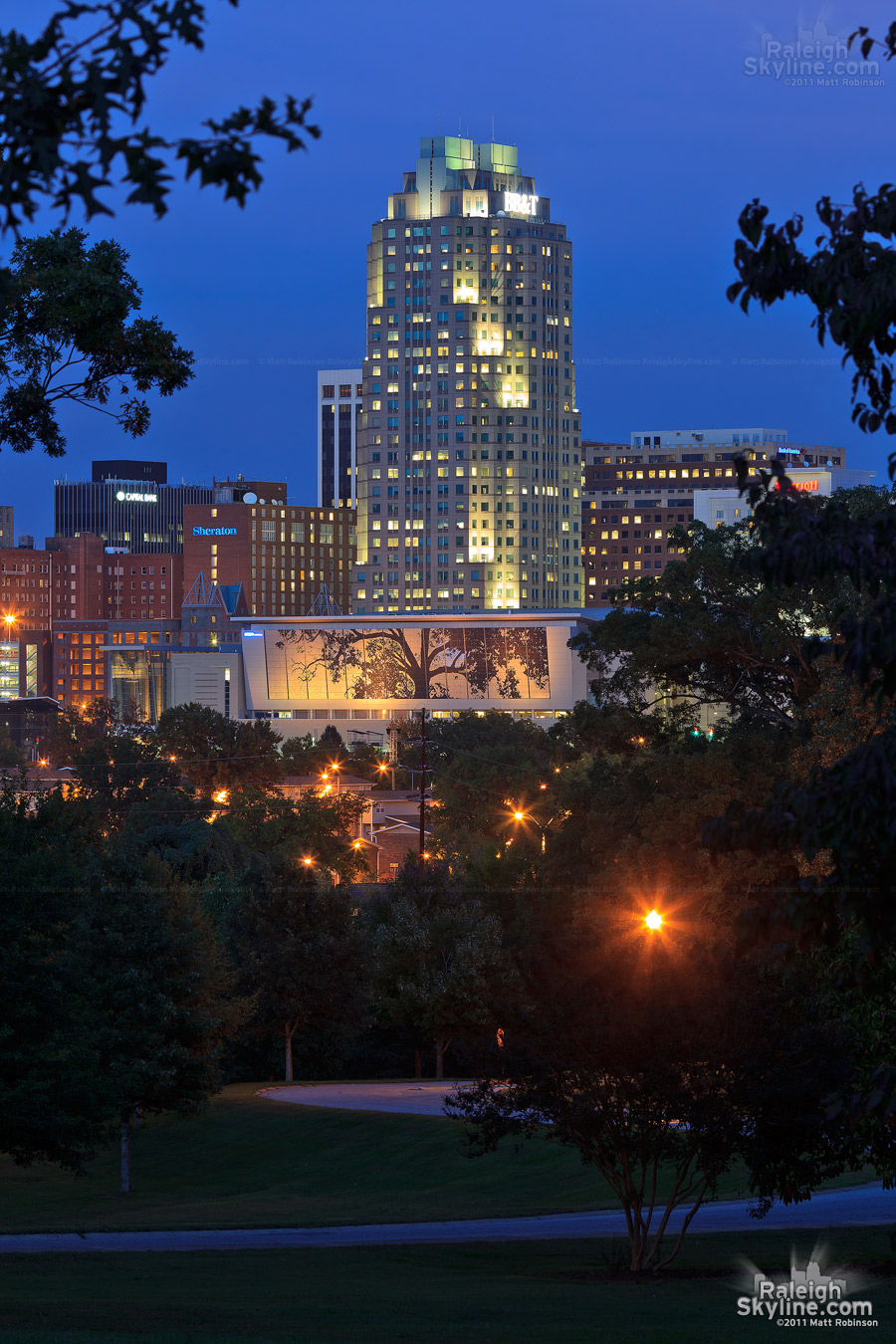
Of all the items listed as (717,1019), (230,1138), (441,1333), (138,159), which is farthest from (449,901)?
(138,159)

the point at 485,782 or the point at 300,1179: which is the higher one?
the point at 485,782

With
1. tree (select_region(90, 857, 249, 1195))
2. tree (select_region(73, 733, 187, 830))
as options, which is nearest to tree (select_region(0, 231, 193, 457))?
tree (select_region(90, 857, 249, 1195))

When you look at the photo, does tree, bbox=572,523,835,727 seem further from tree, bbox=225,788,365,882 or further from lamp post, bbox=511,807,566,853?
tree, bbox=225,788,365,882

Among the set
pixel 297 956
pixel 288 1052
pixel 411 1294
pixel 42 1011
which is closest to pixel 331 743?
pixel 288 1052

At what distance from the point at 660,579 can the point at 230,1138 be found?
21054mm

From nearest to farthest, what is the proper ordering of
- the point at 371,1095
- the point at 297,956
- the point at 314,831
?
1. the point at 371,1095
2. the point at 297,956
3. the point at 314,831

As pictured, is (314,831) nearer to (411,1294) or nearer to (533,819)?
(533,819)

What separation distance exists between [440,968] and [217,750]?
89143mm

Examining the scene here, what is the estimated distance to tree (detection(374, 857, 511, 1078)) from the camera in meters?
53.1

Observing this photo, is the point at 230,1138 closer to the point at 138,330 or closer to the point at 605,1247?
the point at 605,1247

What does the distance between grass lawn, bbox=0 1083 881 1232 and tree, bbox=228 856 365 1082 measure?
755 centimetres

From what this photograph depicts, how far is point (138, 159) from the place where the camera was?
711cm

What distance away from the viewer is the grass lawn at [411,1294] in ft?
53.9

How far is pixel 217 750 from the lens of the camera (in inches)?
5536
